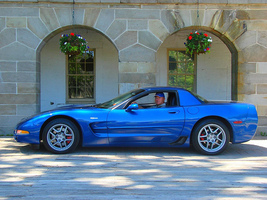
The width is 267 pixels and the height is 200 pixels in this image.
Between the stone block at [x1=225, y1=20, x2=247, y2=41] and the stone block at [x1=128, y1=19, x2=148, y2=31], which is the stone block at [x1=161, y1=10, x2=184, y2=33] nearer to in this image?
the stone block at [x1=128, y1=19, x2=148, y2=31]

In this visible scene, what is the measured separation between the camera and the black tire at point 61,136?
19.4ft

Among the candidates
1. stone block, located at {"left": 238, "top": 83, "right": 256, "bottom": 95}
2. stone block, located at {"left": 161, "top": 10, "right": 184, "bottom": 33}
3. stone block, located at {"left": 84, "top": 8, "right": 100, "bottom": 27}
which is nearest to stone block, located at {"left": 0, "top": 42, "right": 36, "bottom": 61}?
stone block, located at {"left": 84, "top": 8, "right": 100, "bottom": 27}

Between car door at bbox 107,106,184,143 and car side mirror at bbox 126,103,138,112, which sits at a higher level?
car side mirror at bbox 126,103,138,112

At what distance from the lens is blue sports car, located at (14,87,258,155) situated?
5.94m

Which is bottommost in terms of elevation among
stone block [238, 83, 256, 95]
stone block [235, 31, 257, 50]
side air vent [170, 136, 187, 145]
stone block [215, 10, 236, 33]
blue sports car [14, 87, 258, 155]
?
side air vent [170, 136, 187, 145]

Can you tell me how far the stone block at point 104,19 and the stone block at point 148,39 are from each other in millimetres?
947

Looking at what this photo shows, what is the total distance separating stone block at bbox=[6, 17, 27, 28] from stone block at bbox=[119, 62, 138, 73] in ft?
9.73

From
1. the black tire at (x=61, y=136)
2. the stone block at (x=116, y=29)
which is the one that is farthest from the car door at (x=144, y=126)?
the stone block at (x=116, y=29)

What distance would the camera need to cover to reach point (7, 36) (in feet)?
28.7

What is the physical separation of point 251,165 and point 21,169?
3.88 metres

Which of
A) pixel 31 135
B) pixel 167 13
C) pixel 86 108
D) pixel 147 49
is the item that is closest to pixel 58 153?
pixel 31 135

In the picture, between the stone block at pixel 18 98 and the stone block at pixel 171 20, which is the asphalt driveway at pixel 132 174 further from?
the stone block at pixel 171 20

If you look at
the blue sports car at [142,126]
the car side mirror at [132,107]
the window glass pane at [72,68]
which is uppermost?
the window glass pane at [72,68]

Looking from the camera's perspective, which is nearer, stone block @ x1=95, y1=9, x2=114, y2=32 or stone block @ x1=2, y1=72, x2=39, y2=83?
stone block @ x1=2, y1=72, x2=39, y2=83
